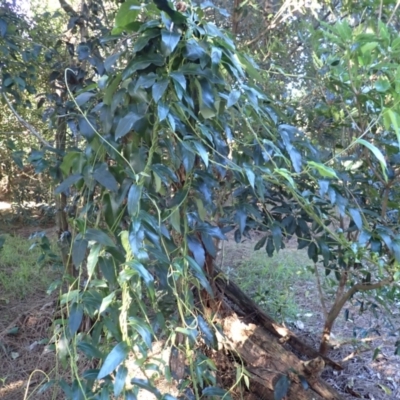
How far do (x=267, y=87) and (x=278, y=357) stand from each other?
1.11 metres

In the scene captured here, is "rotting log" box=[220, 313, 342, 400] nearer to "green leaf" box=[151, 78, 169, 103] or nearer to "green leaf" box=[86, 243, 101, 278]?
"green leaf" box=[86, 243, 101, 278]

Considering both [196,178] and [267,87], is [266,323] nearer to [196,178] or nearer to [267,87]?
[267,87]

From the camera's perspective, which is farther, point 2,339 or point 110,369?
point 2,339

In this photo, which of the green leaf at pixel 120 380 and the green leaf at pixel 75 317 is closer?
the green leaf at pixel 120 380

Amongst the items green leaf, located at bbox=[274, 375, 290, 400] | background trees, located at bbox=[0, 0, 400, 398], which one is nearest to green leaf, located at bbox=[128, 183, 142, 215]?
background trees, located at bbox=[0, 0, 400, 398]

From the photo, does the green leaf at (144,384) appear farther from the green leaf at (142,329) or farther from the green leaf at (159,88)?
the green leaf at (159,88)

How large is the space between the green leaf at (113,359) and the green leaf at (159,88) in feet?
1.35

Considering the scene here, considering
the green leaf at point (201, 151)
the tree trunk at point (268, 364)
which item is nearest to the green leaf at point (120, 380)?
the green leaf at point (201, 151)

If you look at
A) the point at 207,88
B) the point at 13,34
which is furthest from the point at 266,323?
the point at 13,34

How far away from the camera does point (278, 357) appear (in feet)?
5.02

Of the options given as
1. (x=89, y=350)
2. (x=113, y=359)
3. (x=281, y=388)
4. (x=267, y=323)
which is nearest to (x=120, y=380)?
(x=113, y=359)

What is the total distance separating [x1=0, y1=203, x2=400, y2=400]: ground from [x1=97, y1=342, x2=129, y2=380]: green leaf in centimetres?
43

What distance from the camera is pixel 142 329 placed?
0.65 metres

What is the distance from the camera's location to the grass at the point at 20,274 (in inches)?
118
